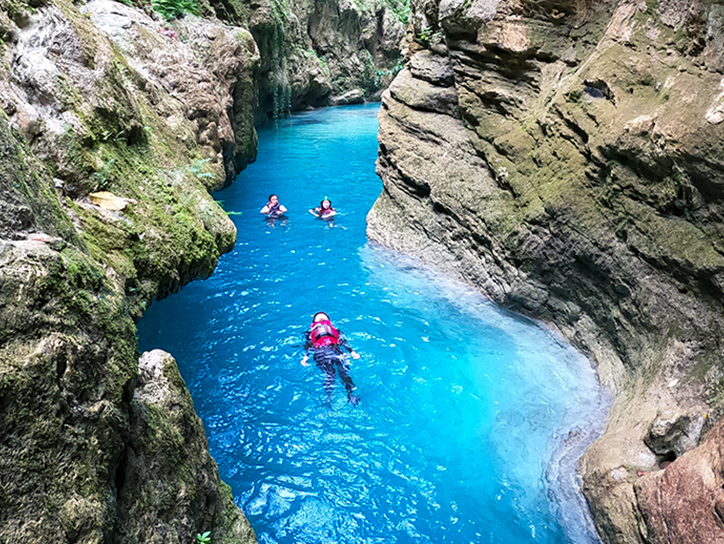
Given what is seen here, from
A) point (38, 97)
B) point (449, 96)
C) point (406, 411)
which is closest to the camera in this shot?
point (38, 97)

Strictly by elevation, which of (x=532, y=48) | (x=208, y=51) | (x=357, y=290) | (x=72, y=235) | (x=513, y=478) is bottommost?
(x=357, y=290)

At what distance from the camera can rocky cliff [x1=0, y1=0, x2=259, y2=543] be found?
244cm

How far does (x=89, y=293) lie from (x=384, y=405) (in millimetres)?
4900

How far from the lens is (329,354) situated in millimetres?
7680

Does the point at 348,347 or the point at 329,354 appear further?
the point at 348,347

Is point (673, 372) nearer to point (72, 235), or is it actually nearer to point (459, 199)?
point (459, 199)

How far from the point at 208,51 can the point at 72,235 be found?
40.4 feet

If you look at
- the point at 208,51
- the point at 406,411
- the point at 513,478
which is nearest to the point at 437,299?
the point at 406,411

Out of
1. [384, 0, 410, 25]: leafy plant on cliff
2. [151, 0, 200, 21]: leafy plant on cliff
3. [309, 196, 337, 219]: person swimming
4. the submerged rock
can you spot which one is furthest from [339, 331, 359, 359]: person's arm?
[384, 0, 410, 25]: leafy plant on cliff

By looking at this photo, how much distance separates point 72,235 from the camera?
362cm

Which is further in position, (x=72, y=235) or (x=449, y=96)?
(x=449, y=96)

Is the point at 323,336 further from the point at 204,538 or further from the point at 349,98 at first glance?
the point at 349,98

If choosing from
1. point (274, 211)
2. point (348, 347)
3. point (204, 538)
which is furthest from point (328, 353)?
point (274, 211)

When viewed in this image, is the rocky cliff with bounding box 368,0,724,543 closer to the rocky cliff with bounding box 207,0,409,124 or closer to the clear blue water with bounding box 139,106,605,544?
the clear blue water with bounding box 139,106,605,544
